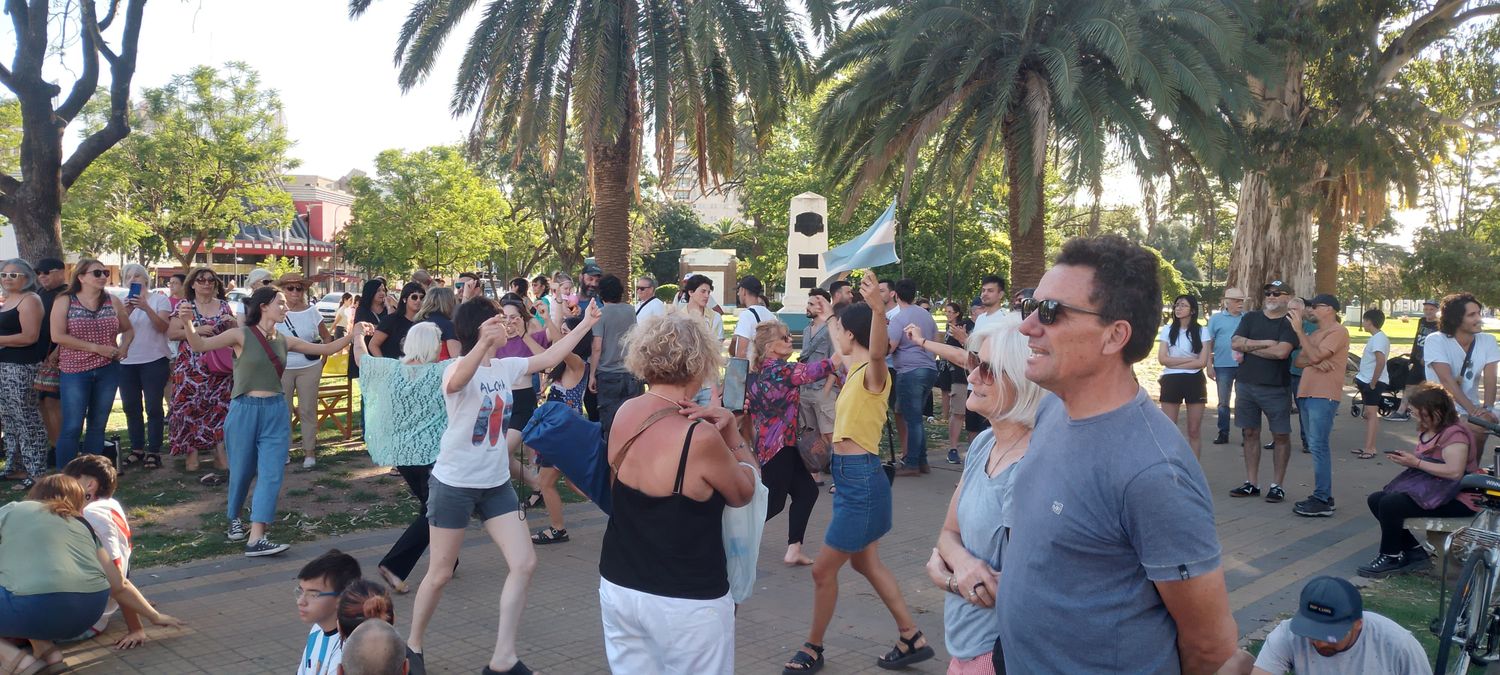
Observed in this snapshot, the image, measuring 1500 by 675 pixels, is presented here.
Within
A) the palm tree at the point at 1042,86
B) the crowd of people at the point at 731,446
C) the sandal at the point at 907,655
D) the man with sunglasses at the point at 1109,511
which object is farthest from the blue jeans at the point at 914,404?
the man with sunglasses at the point at 1109,511

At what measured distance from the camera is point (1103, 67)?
46.8 ft

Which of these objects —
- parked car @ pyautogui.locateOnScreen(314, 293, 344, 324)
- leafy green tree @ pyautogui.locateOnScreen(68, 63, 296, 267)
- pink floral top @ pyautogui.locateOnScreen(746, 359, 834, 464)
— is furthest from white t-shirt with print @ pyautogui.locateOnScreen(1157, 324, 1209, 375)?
leafy green tree @ pyautogui.locateOnScreen(68, 63, 296, 267)

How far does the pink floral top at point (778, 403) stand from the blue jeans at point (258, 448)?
3237mm

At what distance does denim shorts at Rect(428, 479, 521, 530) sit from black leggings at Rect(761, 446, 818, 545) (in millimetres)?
1900

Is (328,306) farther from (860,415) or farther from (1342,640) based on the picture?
(1342,640)

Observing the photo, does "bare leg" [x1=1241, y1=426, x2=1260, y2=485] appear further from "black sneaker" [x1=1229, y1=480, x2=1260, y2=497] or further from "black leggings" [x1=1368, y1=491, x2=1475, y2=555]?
"black leggings" [x1=1368, y1=491, x2=1475, y2=555]

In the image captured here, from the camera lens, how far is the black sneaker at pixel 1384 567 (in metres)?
6.63

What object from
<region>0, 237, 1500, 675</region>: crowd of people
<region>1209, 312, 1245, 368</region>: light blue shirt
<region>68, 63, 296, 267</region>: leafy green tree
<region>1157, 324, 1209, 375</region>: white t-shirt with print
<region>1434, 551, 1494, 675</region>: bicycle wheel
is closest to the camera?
<region>0, 237, 1500, 675</region>: crowd of people

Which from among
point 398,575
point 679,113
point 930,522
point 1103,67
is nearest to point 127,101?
point 679,113

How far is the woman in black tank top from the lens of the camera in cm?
305

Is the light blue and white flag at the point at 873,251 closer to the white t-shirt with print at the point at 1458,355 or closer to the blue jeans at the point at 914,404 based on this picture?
the blue jeans at the point at 914,404

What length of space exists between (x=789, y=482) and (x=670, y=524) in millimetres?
3342

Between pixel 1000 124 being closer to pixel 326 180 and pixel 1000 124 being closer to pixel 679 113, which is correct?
pixel 679 113

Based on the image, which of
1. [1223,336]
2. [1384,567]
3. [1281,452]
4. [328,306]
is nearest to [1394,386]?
[1223,336]
